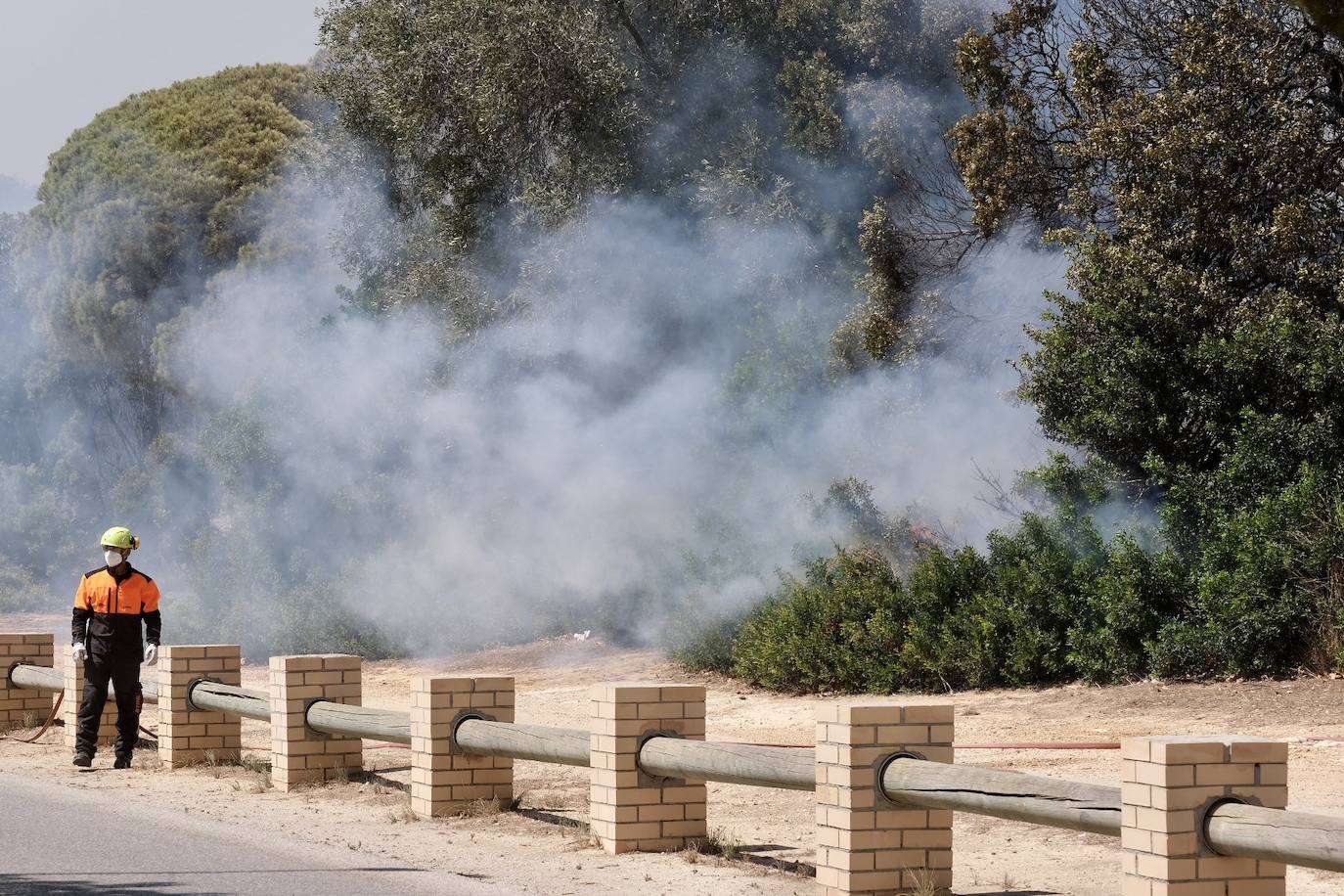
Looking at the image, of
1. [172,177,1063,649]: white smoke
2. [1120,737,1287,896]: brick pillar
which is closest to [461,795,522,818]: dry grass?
[1120,737,1287,896]: brick pillar

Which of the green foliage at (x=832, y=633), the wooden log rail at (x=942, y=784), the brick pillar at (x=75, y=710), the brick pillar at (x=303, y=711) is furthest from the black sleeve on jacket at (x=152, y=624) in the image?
the green foliage at (x=832, y=633)

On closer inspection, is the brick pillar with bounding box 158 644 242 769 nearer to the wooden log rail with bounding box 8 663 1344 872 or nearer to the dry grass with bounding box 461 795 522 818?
the wooden log rail with bounding box 8 663 1344 872

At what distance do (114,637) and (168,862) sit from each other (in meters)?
3.83

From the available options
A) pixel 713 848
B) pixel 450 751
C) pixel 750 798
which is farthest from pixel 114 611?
pixel 713 848

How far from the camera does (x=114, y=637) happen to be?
11312 mm

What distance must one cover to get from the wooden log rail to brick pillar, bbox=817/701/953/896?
9cm

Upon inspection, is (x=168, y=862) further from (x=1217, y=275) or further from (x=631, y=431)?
(x=631, y=431)

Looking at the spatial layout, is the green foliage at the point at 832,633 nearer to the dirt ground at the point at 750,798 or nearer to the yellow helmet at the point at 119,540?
the dirt ground at the point at 750,798

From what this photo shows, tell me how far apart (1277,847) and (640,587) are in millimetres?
16702

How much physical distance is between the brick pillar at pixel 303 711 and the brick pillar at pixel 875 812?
428 centimetres

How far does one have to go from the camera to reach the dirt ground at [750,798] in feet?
24.1

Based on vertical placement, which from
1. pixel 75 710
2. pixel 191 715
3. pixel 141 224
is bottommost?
pixel 75 710

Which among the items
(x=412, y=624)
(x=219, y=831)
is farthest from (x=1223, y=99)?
(x=412, y=624)

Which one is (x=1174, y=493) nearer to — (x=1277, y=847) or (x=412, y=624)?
(x=1277, y=847)
